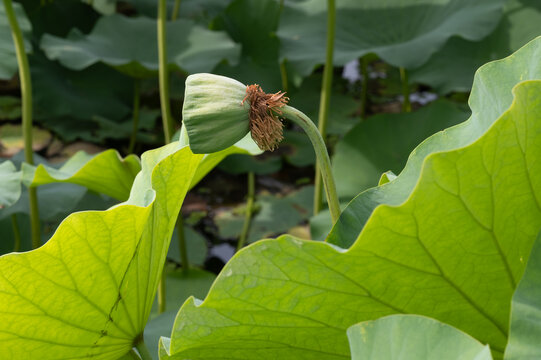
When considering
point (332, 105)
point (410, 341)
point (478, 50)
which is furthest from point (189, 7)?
point (410, 341)

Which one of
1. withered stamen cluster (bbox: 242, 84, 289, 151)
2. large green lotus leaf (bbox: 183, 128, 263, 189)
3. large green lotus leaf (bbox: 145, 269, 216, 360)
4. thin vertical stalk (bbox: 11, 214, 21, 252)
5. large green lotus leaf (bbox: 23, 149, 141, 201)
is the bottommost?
large green lotus leaf (bbox: 145, 269, 216, 360)

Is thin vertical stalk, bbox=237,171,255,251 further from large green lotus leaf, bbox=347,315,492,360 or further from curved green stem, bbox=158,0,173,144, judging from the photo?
large green lotus leaf, bbox=347,315,492,360

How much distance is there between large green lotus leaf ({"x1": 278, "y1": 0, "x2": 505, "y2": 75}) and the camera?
69.5 inches

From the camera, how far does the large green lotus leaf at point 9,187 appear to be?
3.59 feet

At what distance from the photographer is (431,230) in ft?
1.82

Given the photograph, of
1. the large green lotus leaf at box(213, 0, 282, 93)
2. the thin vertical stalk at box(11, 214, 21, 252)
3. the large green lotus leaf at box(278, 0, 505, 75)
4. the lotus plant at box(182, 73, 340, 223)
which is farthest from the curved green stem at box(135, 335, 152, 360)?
the large green lotus leaf at box(213, 0, 282, 93)

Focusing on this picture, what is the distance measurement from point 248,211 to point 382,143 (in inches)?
24.6

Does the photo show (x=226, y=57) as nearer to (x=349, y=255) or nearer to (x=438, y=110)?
(x=438, y=110)

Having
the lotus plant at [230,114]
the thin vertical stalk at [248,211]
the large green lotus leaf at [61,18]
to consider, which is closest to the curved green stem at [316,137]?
the lotus plant at [230,114]

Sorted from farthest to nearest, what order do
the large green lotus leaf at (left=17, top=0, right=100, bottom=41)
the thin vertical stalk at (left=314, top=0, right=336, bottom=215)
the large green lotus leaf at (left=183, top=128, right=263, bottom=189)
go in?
the large green lotus leaf at (left=17, top=0, right=100, bottom=41), the thin vertical stalk at (left=314, top=0, right=336, bottom=215), the large green lotus leaf at (left=183, top=128, right=263, bottom=189)

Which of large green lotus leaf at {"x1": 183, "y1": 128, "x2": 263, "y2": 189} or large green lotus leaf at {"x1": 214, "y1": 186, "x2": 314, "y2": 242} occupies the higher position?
large green lotus leaf at {"x1": 183, "y1": 128, "x2": 263, "y2": 189}

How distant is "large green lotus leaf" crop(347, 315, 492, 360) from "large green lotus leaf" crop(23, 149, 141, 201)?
0.84m

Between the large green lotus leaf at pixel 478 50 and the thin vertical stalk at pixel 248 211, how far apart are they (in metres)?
0.68

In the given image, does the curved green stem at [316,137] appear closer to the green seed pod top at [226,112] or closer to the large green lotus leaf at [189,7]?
the green seed pod top at [226,112]
